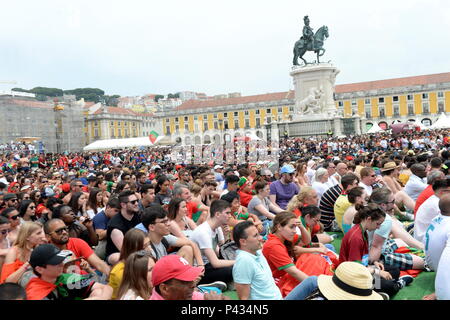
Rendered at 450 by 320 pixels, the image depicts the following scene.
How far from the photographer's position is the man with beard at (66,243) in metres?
3.99

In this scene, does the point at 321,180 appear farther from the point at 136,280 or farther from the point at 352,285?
the point at 136,280

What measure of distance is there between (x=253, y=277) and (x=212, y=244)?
4.54 ft

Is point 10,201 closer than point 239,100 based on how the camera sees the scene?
Yes

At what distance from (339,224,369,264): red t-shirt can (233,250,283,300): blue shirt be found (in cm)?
118

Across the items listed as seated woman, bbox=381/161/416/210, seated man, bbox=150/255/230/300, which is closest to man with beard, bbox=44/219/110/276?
seated man, bbox=150/255/230/300

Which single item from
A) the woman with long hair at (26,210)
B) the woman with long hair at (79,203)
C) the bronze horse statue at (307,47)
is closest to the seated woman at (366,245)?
the woman with long hair at (79,203)

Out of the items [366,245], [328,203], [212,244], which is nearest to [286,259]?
[366,245]

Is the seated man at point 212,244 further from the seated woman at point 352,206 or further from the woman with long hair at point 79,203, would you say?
the woman with long hair at point 79,203

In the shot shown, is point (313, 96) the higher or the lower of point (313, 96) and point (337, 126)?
the higher

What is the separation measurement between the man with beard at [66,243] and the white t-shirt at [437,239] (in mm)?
3236

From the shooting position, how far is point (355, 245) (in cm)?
426

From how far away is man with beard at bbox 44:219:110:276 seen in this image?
3986 millimetres

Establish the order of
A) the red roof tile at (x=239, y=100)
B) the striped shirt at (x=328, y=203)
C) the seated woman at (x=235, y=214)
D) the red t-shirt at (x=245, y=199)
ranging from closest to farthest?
the seated woman at (x=235, y=214) < the striped shirt at (x=328, y=203) < the red t-shirt at (x=245, y=199) < the red roof tile at (x=239, y=100)
